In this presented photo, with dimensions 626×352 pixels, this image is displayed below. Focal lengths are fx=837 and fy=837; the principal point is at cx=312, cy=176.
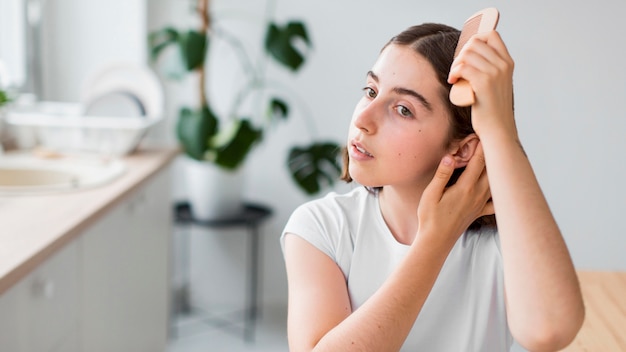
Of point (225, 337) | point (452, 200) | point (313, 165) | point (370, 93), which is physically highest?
point (370, 93)

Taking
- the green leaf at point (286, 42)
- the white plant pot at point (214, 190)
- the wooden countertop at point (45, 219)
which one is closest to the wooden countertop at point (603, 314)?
the wooden countertop at point (45, 219)

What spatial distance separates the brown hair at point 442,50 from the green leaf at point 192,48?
1.71m

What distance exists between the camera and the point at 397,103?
108 centimetres

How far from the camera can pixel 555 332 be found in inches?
37.9

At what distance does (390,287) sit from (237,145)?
181 centimetres

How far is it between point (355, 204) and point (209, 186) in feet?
5.89

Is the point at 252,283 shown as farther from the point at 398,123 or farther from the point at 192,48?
the point at 398,123

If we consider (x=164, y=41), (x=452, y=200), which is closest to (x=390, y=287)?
(x=452, y=200)

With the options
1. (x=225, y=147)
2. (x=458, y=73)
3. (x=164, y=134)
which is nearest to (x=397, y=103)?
(x=458, y=73)

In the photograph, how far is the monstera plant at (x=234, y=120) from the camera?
2.78 m

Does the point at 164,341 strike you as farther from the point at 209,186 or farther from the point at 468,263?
the point at 468,263

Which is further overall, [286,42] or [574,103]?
[286,42]

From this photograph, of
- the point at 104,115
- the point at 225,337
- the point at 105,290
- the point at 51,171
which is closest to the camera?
the point at 105,290

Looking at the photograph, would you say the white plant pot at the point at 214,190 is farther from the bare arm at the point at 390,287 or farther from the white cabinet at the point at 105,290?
the bare arm at the point at 390,287
